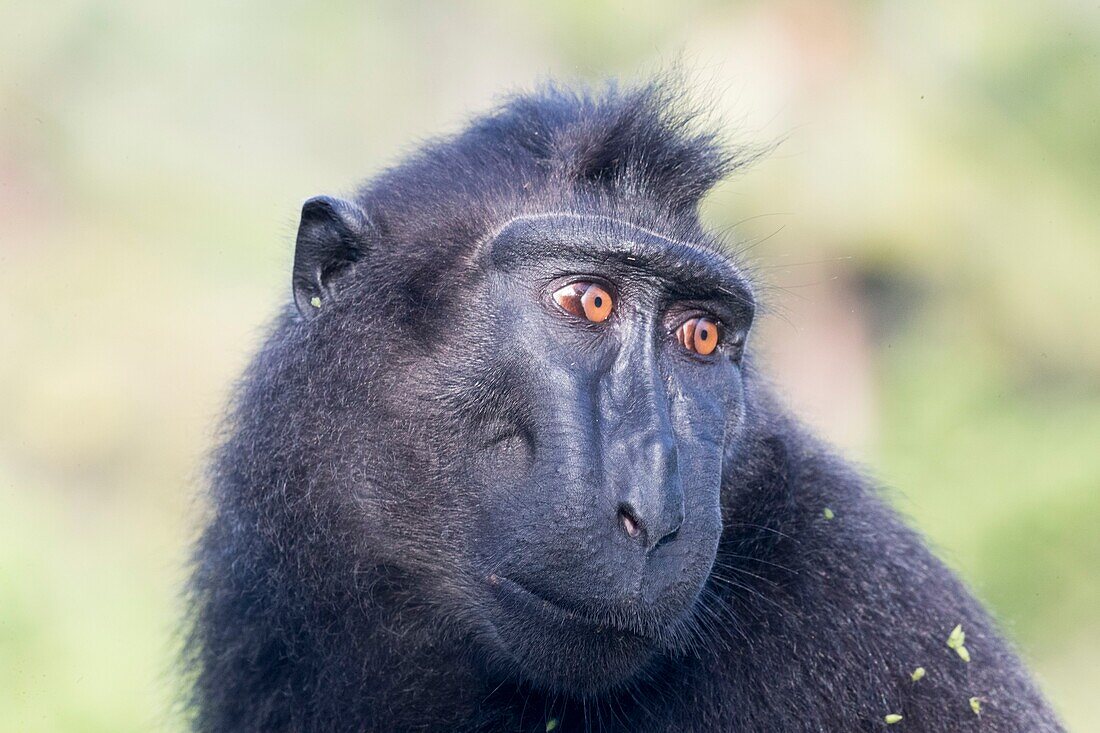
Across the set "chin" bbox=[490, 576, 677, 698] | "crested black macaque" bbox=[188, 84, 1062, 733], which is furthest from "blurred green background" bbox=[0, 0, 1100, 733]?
"chin" bbox=[490, 576, 677, 698]

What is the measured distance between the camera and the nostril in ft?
13.0

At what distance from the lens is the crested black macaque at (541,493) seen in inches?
165

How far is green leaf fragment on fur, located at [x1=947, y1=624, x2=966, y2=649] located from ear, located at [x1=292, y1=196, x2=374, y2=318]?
263 cm

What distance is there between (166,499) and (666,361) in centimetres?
1346

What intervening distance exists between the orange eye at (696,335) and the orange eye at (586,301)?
1.07 feet

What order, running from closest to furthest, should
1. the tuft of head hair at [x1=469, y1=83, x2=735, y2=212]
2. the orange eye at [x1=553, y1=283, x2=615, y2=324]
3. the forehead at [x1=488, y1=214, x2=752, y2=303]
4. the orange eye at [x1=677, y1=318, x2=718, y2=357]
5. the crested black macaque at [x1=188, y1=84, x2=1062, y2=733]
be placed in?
the crested black macaque at [x1=188, y1=84, x2=1062, y2=733]
the orange eye at [x1=553, y1=283, x2=615, y2=324]
the forehead at [x1=488, y1=214, x2=752, y2=303]
the orange eye at [x1=677, y1=318, x2=718, y2=357]
the tuft of head hair at [x1=469, y1=83, x2=735, y2=212]

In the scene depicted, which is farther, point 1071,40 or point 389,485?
point 1071,40

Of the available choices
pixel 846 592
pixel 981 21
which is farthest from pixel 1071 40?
pixel 846 592

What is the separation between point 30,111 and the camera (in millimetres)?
20953

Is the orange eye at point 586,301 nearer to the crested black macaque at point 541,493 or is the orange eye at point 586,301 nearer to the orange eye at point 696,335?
the crested black macaque at point 541,493

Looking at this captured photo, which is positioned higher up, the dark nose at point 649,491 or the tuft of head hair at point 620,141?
the tuft of head hair at point 620,141

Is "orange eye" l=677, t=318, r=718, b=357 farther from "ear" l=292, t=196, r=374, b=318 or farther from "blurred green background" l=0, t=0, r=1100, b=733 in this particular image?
"blurred green background" l=0, t=0, r=1100, b=733

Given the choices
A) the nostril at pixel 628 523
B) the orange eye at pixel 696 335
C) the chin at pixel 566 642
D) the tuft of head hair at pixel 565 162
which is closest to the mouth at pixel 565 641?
the chin at pixel 566 642

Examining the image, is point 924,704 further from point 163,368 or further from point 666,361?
point 163,368
